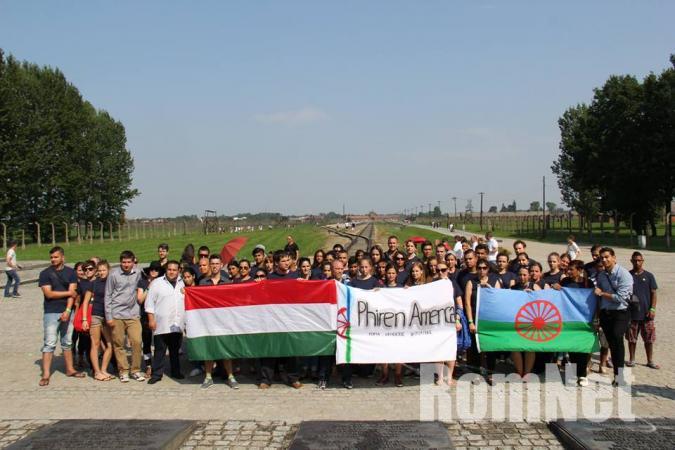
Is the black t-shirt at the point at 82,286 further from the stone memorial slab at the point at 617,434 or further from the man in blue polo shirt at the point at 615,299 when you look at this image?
the man in blue polo shirt at the point at 615,299

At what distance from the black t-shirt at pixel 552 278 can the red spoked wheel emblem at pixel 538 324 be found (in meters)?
0.67

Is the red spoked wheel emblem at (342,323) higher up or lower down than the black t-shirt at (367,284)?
lower down

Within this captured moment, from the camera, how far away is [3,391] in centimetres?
819

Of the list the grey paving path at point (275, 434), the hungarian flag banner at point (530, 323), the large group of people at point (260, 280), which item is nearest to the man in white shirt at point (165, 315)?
the large group of people at point (260, 280)

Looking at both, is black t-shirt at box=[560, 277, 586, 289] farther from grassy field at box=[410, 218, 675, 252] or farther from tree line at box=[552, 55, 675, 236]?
tree line at box=[552, 55, 675, 236]

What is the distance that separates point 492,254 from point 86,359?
10.6 m

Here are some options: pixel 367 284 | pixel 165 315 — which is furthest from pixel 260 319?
pixel 367 284

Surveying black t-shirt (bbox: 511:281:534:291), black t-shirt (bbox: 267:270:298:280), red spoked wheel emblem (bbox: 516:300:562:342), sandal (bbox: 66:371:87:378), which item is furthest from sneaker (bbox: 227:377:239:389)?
black t-shirt (bbox: 511:281:534:291)

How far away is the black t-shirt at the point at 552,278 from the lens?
897 centimetres

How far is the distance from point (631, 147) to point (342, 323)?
151 feet

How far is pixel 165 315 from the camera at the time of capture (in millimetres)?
8469

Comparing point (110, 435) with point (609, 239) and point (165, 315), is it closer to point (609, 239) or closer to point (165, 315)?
point (165, 315)

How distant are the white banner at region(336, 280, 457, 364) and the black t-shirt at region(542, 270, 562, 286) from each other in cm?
170

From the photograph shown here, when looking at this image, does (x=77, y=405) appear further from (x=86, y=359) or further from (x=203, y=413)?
(x=86, y=359)
